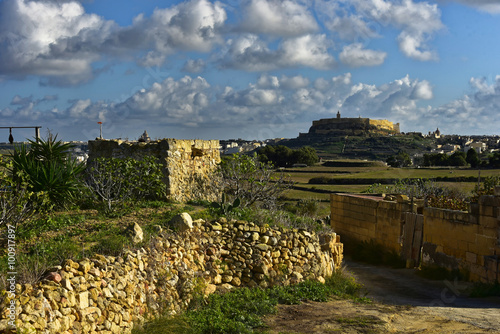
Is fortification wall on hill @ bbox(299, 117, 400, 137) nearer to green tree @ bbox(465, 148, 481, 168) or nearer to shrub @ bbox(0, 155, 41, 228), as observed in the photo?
green tree @ bbox(465, 148, 481, 168)

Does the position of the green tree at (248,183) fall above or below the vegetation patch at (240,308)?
above

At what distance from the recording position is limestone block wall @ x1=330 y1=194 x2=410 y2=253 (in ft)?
46.1

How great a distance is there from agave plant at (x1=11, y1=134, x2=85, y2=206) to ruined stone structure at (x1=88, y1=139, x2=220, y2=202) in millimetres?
2149

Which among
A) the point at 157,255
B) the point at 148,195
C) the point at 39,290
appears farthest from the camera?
the point at 148,195

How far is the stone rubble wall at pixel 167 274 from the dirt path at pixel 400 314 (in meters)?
1.09

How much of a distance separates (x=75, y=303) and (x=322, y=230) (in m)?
7.08

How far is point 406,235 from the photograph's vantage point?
1364 centimetres

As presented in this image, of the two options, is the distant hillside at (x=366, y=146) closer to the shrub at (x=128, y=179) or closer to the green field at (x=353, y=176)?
the green field at (x=353, y=176)

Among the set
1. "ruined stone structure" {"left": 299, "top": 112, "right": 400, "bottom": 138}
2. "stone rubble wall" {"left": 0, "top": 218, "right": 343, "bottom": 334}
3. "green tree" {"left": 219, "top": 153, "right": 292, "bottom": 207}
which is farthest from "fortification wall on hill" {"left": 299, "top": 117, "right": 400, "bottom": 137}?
"stone rubble wall" {"left": 0, "top": 218, "right": 343, "bottom": 334}

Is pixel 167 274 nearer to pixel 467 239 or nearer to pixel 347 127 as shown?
pixel 467 239

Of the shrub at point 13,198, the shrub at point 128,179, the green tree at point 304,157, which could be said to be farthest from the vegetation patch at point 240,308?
the green tree at point 304,157

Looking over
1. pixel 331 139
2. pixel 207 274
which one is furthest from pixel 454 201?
pixel 331 139

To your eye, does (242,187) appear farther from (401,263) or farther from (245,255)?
(401,263)

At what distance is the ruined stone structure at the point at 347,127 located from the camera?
5271 inches
